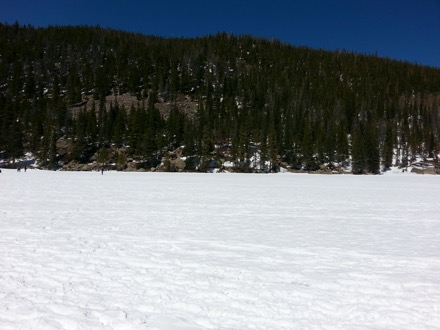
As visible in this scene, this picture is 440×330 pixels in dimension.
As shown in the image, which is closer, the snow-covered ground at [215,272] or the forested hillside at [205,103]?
the snow-covered ground at [215,272]

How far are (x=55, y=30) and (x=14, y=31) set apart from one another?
1681cm

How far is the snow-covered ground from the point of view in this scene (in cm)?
457

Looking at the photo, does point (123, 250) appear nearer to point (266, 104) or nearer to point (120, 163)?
point (120, 163)

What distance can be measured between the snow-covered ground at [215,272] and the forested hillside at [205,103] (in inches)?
2252

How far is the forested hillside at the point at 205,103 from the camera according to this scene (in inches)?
2867

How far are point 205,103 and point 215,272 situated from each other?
9973cm

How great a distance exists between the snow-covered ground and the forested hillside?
57.2m

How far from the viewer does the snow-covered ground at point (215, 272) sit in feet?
15.0

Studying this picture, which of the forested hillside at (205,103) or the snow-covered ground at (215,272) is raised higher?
the forested hillside at (205,103)

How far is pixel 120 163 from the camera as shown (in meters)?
67.2

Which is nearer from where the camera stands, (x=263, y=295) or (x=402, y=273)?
(x=263, y=295)

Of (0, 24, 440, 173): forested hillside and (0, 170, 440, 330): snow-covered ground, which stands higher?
(0, 24, 440, 173): forested hillside

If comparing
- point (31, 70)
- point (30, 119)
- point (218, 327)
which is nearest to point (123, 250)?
point (218, 327)

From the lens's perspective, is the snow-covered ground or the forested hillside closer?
the snow-covered ground
